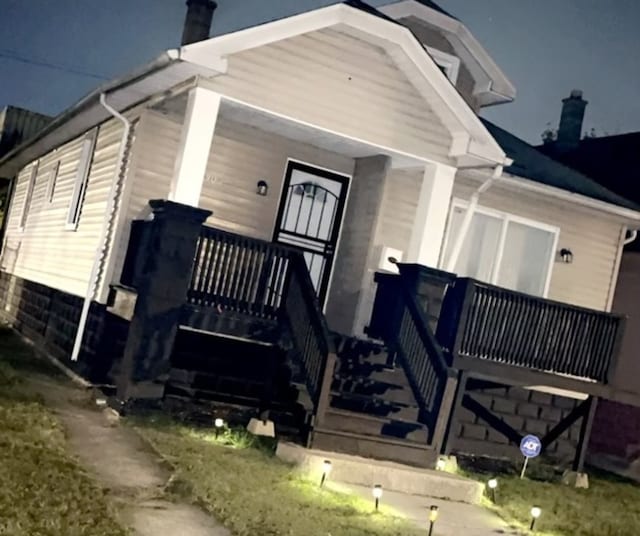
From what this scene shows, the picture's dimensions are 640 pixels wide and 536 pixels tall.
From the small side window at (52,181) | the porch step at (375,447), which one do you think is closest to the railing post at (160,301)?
the porch step at (375,447)

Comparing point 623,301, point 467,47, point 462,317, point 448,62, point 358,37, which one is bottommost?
point 462,317

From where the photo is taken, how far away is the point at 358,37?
390 inches

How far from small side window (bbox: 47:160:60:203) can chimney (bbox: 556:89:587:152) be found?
1156cm

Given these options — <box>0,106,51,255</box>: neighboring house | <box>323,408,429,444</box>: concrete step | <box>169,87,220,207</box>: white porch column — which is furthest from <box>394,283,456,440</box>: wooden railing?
<box>0,106,51,255</box>: neighboring house

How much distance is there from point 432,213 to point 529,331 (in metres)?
2.18

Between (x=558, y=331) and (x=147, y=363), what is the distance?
5791 millimetres

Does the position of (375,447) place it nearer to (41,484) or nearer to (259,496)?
(259,496)

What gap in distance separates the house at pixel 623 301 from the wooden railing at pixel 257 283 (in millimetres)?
5201

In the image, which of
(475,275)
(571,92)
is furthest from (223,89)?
(571,92)

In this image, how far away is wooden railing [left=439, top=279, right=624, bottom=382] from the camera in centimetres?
1055

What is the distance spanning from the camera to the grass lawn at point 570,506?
8016mm

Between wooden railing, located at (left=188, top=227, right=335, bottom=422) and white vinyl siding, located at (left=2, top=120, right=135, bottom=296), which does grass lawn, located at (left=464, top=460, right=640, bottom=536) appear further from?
white vinyl siding, located at (left=2, top=120, right=135, bottom=296)

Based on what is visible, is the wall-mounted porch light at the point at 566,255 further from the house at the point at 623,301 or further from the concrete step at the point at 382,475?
the concrete step at the point at 382,475

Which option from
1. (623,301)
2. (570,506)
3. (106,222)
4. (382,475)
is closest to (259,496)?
(382,475)
